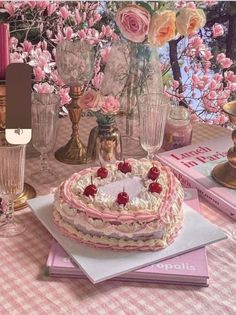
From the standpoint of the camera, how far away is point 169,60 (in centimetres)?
282

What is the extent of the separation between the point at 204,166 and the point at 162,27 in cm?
38

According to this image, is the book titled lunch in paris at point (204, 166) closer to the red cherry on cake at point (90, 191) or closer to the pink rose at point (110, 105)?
the pink rose at point (110, 105)

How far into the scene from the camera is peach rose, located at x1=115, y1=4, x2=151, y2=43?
4.64ft

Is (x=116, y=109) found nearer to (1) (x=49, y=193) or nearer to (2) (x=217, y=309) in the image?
(1) (x=49, y=193)

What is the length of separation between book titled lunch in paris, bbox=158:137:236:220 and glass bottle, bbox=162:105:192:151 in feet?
0.09

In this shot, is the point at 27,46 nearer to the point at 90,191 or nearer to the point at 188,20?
the point at 188,20

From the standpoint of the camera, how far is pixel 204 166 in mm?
1523

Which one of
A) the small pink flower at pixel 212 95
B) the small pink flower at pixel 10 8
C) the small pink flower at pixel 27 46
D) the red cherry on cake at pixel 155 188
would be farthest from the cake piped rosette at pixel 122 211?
the small pink flower at pixel 212 95

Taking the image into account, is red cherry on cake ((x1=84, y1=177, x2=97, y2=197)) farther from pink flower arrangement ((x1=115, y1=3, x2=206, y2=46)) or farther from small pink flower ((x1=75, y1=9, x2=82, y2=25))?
small pink flower ((x1=75, y1=9, x2=82, y2=25))

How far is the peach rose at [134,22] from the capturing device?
4.64ft

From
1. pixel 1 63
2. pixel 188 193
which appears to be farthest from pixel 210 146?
pixel 1 63

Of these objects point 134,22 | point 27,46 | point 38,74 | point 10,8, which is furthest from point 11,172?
point 10,8

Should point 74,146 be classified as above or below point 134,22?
below

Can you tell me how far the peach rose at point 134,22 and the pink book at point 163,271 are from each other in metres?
0.59
